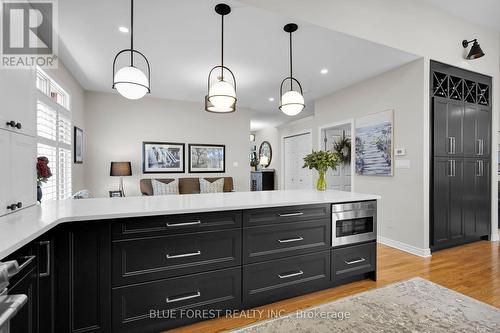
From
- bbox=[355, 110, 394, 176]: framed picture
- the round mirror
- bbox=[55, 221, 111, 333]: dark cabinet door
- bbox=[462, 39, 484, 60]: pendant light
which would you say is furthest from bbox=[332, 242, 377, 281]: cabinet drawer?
the round mirror

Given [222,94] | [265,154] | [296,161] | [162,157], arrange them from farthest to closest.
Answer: [265,154]
[296,161]
[162,157]
[222,94]

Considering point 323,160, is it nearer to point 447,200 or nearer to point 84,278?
point 447,200

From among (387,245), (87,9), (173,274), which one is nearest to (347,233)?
(173,274)

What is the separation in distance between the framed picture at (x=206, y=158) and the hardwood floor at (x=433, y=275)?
3.80m

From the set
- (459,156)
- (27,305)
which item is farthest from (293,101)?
(459,156)

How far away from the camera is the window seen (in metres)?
3.01

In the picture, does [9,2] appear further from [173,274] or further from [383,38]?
[383,38]

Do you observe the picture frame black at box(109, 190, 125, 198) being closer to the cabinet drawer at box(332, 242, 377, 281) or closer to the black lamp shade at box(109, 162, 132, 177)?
the black lamp shade at box(109, 162, 132, 177)

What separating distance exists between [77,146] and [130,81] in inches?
122

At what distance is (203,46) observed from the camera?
314 centimetres

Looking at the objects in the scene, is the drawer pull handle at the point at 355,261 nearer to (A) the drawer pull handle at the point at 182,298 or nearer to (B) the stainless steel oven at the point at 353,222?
(B) the stainless steel oven at the point at 353,222

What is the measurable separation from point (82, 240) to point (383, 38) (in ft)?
12.1

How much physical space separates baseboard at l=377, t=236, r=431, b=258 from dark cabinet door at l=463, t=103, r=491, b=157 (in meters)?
1.63

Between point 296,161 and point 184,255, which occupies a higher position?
point 296,161
